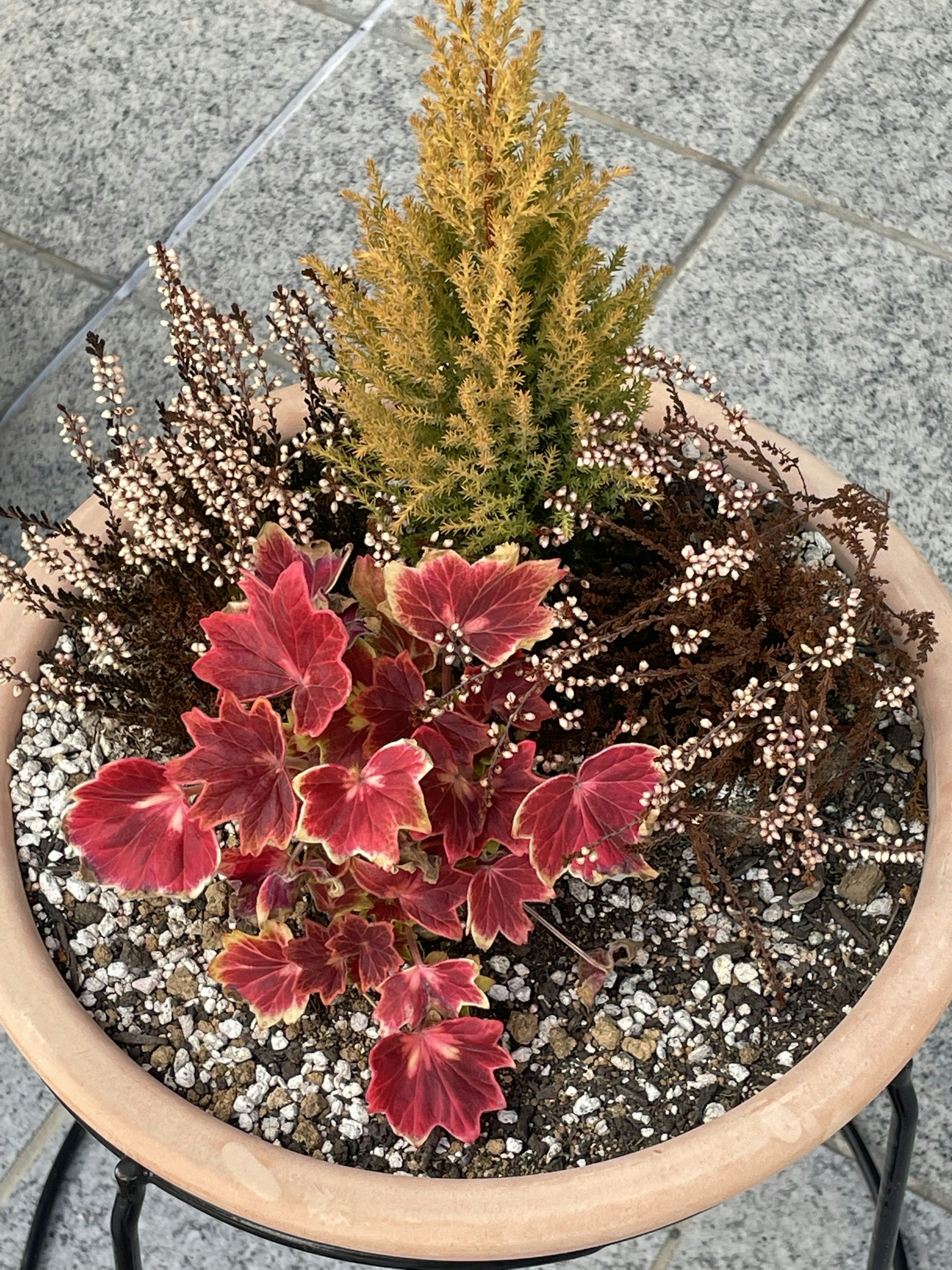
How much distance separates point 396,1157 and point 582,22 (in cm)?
238

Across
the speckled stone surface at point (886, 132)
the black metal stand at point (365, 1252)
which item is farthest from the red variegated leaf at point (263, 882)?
the speckled stone surface at point (886, 132)

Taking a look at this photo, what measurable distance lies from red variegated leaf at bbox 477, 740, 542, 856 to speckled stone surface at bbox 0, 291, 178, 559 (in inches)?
49.6

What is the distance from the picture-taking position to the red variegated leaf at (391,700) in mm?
1076

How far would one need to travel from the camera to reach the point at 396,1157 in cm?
108

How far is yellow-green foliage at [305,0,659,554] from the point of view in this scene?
958 millimetres

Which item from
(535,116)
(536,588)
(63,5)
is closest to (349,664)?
(536,588)

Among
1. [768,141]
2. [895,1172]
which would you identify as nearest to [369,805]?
[895,1172]

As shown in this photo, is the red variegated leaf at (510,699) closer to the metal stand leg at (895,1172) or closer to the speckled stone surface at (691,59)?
the metal stand leg at (895,1172)

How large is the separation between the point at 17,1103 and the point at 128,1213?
669 millimetres

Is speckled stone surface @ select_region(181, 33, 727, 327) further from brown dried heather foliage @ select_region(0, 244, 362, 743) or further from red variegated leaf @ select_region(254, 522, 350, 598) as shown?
red variegated leaf @ select_region(254, 522, 350, 598)

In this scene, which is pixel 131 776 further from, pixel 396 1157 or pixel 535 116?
pixel 535 116

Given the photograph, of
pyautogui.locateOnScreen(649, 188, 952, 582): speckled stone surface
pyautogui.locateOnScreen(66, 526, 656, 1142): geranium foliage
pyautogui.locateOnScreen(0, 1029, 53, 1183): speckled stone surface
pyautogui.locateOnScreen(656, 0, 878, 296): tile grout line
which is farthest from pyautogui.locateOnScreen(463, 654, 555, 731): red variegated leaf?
pyautogui.locateOnScreen(656, 0, 878, 296): tile grout line

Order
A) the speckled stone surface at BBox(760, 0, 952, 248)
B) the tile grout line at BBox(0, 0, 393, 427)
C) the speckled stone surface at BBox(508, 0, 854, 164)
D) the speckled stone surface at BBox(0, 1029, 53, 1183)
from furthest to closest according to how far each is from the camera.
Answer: the speckled stone surface at BBox(508, 0, 854, 164)
the speckled stone surface at BBox(760, 0, 952, 248)
the tile grout line at BBox(0, 0, 393, 427)
the speckled stone surface at BBox(0, 1029, 53, 1183)

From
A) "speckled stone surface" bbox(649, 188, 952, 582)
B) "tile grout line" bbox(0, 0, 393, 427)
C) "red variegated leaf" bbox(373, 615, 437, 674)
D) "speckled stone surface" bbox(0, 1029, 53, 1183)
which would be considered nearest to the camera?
"red variegated leaf" bbox(373, 615, 437, 674)
